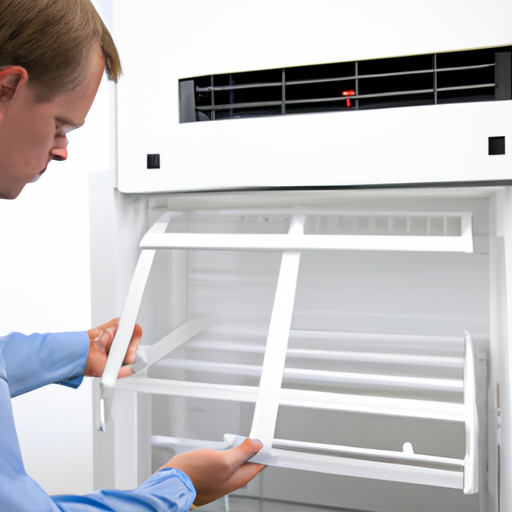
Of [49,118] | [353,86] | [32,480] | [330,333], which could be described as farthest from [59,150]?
[330,333]

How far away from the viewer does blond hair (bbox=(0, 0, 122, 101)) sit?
0.47m

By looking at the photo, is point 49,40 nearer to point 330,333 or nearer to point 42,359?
point 42,359

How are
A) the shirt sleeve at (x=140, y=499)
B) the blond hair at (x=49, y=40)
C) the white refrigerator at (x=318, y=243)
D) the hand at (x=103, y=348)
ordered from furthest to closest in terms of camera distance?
the hand at (x=103, y=348) → the white refrigerator at (x=318, y=243) → the shirt sleeve at (x=140, y=499) → the blond hair at (x=49, y=40)

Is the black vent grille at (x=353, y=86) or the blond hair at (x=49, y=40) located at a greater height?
the black vent grille at (x=353, y=86)

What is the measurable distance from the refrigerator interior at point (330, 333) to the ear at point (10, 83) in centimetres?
55

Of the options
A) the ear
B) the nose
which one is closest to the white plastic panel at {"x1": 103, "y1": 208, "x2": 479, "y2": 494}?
the nose

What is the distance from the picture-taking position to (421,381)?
1.01 metres

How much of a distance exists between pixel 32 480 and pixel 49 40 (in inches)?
17.3

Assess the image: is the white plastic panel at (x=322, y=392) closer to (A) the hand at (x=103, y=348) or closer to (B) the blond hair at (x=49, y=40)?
(A) the hand at (x=103, y=348)

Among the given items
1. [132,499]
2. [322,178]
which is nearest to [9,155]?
[132,499]

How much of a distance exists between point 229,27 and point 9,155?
58 cm

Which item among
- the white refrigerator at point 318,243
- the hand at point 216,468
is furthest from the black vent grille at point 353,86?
the hand at point 216,468

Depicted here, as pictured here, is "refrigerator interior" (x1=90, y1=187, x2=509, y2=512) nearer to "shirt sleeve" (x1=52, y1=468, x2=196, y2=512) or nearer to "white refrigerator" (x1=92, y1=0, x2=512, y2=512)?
"white refrigerator" (x1=92, y1=0, x2=512, y2=512)

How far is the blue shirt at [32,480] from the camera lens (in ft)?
1.63
